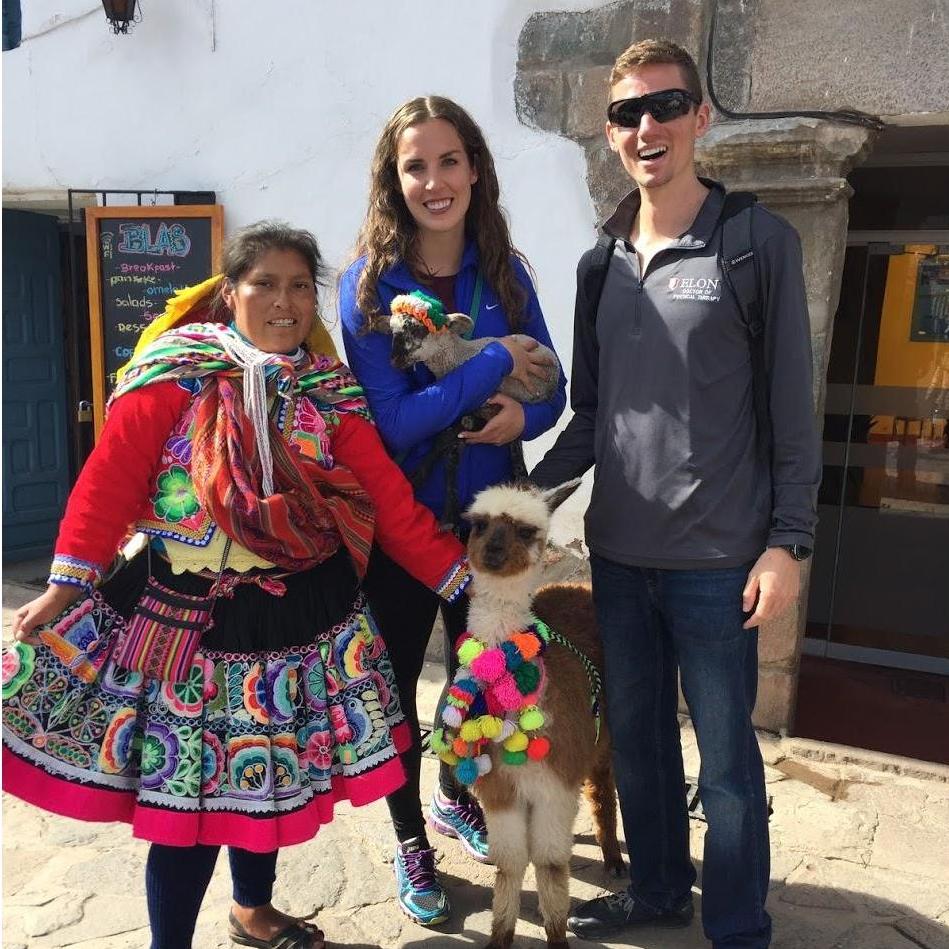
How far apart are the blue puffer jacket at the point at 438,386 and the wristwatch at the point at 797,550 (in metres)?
0.78

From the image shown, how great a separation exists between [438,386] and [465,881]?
1693 mm

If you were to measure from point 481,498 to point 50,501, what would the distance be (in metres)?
5.30

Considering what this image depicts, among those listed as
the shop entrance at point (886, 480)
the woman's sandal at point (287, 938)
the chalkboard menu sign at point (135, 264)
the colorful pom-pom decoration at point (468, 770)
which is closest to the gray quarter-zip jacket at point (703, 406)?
the colorful pom-pom decoration at point (468, 770)

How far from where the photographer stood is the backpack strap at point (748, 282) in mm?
2123

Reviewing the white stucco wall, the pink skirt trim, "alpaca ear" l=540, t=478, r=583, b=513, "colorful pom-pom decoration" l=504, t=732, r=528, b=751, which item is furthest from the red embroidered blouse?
the white stucco wall

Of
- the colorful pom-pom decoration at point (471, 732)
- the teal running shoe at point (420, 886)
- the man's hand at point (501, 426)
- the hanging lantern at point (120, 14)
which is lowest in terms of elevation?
the teal running shoe at point (420, 886)

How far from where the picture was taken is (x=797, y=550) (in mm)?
2107

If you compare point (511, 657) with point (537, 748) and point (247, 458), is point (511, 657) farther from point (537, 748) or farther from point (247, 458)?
point (247, 458)

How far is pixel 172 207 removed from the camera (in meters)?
4.82

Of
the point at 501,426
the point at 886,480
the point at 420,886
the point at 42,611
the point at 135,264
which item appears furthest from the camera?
the point at 886,480

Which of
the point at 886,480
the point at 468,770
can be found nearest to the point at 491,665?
the point at 468,770

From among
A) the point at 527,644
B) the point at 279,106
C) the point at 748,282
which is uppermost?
the point at 279,106

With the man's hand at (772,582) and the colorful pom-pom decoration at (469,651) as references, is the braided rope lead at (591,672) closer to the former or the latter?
the colorful pom-pom decoration at (469,651)

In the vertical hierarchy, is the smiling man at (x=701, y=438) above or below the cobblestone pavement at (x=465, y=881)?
above
